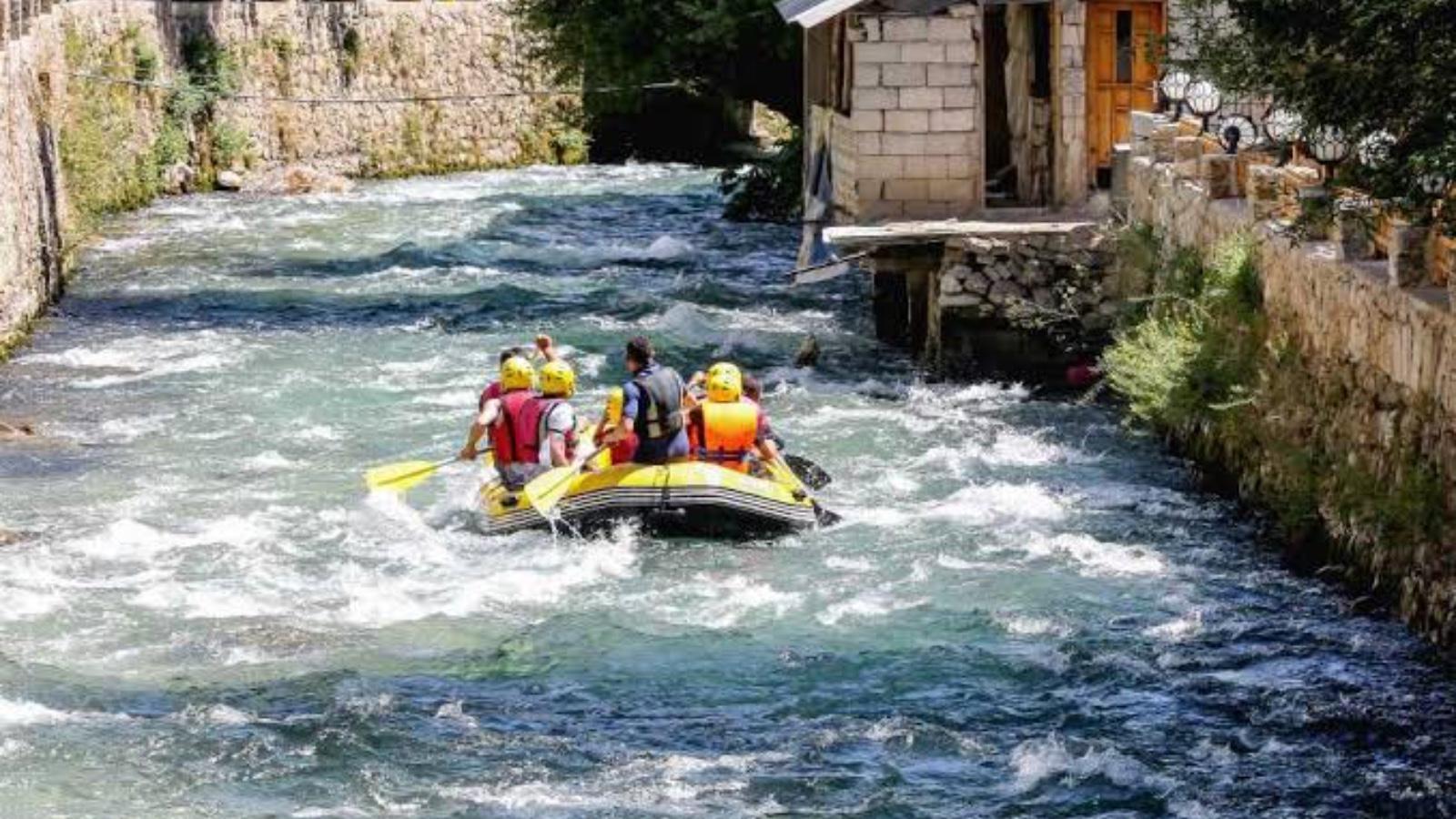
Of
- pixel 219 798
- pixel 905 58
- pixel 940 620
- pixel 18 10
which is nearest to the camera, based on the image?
pixel 219 798

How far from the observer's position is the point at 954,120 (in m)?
25.1

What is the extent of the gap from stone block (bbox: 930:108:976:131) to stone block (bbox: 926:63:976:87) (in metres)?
0.26

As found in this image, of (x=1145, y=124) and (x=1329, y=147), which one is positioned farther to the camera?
(x=1145, y=124)

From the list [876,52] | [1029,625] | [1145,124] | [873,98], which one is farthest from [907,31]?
[1029,625]

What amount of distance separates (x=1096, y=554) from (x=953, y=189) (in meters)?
8.23

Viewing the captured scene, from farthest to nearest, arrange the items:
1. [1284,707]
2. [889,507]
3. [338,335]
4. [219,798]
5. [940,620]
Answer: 1. [338,335]
2. [889,507]
3. [940,620]
4. [1284,707]
5. [219,798]

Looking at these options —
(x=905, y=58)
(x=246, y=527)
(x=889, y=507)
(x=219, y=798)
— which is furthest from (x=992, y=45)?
(x=219, y=798)

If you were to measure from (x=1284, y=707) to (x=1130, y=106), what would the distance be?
12.5 metres

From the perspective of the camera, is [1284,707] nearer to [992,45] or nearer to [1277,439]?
[1277,439]

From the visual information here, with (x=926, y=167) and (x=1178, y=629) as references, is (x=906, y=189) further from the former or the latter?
(x=1178, y=629)

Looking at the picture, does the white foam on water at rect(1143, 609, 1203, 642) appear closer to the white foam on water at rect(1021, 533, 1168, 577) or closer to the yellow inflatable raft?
the white foam on water at rect(1021, 533, 1168, 577)

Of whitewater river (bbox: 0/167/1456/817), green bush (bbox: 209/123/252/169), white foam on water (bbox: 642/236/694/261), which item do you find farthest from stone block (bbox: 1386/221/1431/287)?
green bush (bbox: 209/123/252/169)

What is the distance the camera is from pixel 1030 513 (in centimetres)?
1873

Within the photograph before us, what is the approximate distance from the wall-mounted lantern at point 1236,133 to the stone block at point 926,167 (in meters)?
2.83
